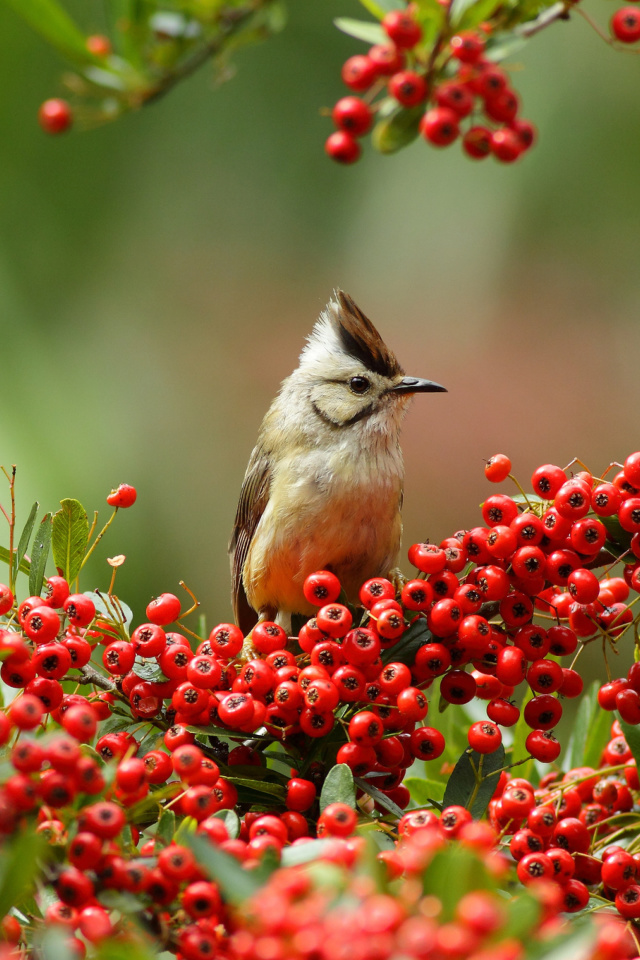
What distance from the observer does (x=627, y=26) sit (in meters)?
1.90

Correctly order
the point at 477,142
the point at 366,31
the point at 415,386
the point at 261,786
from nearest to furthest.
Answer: the point at 261,786 → the point at 366,31 → the point at 477,142 → the point at 415,386

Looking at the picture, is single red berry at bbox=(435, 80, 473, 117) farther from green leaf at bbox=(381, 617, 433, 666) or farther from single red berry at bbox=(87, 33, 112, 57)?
green leaf at bbox=(381, 617, 433, 666)

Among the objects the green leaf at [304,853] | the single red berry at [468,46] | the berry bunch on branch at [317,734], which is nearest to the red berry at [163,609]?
the berry bunch on branch at [317,734]

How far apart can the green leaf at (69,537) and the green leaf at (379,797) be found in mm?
521

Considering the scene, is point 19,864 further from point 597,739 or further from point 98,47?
point 98,47

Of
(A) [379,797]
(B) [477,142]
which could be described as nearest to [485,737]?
(A) [379,797]

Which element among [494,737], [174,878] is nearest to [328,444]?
[494,737]

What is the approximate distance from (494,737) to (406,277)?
4.50 meters

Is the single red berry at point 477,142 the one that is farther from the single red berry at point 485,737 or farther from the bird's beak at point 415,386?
the single red berry at point 485,737

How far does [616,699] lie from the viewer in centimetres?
138

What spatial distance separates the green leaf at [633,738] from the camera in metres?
1.32

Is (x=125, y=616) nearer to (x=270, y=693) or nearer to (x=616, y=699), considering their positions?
(x=270, y=693)

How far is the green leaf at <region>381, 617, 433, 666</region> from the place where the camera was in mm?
1427

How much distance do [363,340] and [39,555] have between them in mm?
1647
